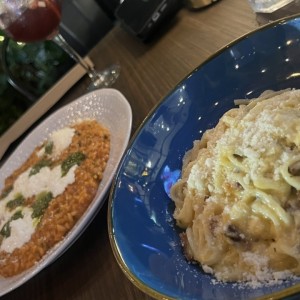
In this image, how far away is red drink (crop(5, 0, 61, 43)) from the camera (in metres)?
1.69

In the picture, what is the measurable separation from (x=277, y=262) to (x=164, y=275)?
22 centimetres

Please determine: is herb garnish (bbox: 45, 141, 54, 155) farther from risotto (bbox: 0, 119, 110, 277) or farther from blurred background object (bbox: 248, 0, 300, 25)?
blurred background object (bbox: 248, 0, 300, 25)

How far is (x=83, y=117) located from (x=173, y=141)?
750 mm

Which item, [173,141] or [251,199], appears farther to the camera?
[173,141]

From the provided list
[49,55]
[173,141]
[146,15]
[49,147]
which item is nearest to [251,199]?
[173,141]

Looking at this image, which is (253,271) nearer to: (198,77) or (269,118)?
(269,118)

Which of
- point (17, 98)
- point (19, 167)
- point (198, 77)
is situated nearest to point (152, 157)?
point (198, 77)

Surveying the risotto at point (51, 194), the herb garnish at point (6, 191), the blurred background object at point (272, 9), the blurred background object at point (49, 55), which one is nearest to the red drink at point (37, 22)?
the risotto at point (51, 194)

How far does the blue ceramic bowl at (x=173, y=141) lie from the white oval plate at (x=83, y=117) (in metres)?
0.17

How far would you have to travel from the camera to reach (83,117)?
5.85 ft

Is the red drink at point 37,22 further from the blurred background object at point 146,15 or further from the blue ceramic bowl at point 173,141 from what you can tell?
the blue ceramic bowl at point 173,141

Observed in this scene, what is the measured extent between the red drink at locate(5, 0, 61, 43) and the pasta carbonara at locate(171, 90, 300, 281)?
109 cm

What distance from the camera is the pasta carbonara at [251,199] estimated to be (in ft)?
2.39

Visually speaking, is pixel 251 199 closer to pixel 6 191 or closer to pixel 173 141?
pixel 173 141
